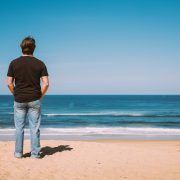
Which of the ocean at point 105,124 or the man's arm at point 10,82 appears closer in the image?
the man's arm at point 10,82

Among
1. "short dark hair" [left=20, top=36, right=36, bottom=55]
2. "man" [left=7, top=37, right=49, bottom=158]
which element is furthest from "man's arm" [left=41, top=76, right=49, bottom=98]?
"short dark hair" [left=20, top=36, right=36, bottom=55]

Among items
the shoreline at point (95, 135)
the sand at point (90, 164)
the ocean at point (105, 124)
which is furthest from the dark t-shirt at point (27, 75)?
the ocean at point (105, 124)

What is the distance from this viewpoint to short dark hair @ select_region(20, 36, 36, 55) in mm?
6121

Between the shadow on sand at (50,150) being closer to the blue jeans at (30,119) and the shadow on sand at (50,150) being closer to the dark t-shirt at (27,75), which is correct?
the blue jeans at (30,119)

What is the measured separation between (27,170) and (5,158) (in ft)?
3.15

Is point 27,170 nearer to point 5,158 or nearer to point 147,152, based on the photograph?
point 5,158

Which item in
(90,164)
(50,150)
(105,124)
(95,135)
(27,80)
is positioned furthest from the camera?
(105,124)

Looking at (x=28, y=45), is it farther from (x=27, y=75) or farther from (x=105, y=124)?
(x=105, y=124)

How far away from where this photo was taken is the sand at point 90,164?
548 centimetres

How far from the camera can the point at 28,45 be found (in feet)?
20.2

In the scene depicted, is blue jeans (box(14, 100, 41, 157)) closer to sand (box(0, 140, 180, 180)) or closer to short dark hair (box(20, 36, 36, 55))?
sand (box(0, 140, 180, 180))

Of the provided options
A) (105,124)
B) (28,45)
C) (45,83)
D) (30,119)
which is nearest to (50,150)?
(30,119)

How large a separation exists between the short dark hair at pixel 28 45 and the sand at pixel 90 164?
2.00m

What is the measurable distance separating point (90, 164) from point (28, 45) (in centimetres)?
247
